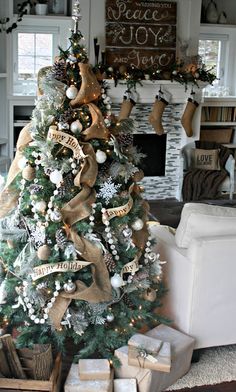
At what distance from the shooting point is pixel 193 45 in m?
7.16

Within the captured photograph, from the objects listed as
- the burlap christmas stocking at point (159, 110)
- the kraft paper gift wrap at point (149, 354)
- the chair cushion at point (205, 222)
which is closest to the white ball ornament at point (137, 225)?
the chair cushion at point (205, 222)

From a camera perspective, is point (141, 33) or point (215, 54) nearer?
point (141, 33)

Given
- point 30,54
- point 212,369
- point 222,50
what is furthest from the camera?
point 222,50

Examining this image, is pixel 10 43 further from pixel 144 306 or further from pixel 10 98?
pixel 144 306

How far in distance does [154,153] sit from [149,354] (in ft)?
15.0

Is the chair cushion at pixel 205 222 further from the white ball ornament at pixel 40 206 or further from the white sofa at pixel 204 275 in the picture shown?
the white ball ornament at pixel 40 206

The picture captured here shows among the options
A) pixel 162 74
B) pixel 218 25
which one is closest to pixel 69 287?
pixel 162 74

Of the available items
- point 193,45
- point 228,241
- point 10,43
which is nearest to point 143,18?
point 193,45

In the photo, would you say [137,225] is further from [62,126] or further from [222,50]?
[222,50]

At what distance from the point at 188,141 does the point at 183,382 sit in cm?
439

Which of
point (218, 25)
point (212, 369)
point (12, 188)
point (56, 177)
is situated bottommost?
point (212, 369)

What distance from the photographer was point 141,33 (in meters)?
6.93

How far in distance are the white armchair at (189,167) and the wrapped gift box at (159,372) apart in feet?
11.8

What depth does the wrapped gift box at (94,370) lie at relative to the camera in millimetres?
3002
